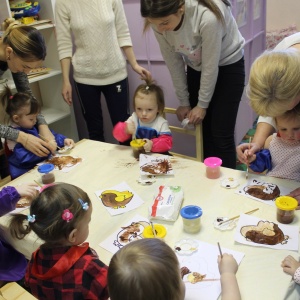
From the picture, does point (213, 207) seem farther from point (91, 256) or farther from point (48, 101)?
point (48, 101)

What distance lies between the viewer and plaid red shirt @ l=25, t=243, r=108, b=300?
3.39ft

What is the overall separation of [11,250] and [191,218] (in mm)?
826

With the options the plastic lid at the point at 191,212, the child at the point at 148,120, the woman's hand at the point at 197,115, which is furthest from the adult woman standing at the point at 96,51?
the plastic lid at the point at 191,212

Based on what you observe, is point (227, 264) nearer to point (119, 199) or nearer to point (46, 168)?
point (119, 199)

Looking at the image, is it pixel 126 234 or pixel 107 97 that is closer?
pixel 126 234

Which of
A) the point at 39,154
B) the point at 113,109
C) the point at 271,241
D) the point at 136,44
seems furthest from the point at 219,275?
the point at 136,44

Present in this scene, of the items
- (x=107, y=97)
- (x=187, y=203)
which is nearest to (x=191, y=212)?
(x=187, y=203)

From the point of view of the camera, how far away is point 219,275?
1058mm

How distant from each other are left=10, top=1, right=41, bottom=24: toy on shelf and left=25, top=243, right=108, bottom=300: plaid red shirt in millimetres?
2137

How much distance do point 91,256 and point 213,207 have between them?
20.5 inches

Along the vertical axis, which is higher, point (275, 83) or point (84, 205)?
point (275, 83)

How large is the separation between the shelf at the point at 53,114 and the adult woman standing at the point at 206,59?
132 centimetres

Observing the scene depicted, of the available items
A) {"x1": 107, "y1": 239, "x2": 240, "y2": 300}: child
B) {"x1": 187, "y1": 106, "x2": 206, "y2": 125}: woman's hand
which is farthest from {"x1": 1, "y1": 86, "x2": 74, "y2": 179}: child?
{"x1": 107, "y1": 239, "x2": 240, "y2": 300}: child

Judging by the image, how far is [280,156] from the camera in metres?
1.58
